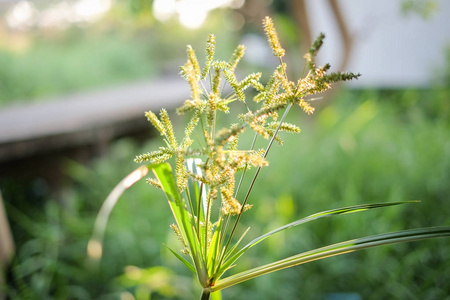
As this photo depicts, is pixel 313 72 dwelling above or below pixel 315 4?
below

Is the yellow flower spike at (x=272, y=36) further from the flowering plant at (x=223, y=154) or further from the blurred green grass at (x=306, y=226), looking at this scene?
the blurred green grass at (x=306, y=226)

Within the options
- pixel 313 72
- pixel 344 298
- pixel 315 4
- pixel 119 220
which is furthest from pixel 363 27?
pixel 313 72

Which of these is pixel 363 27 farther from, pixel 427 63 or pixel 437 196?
pixel 437 196

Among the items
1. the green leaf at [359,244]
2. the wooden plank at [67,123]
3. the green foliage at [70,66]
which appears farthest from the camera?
the green foliage at [70,66]

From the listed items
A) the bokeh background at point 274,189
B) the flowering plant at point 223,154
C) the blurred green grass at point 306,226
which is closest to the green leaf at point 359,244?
the flowering plant at point 223,154

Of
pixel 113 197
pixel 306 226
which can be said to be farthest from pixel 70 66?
pixel 113 197
